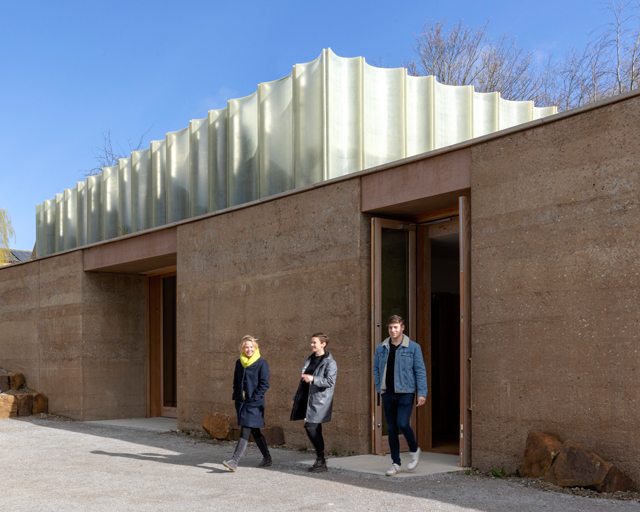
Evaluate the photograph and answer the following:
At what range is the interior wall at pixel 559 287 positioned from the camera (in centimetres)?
706

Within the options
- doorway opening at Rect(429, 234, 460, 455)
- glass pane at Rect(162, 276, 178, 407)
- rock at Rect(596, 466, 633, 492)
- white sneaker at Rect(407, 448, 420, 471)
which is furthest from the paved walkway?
glass pane at Rect(162, 276, 178, 407)

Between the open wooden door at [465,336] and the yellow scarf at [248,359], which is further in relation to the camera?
the yellow scarf at [248,359]

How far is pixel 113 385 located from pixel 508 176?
11.8 m

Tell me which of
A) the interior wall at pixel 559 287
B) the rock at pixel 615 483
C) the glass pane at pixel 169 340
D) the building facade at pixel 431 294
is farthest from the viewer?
the glass pane at pixel 169 340

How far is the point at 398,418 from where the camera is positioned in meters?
8.39

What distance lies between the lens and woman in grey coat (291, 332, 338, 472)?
8.49 m

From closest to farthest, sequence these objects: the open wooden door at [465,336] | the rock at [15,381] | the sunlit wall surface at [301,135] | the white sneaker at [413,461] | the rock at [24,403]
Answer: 1. the white sneaker at [413,461]
2. the open wooden door at [465,336]
3. the sunlit wall surface at [301,135]
4. the rock at [24,403]
5. the rock at [15,381]

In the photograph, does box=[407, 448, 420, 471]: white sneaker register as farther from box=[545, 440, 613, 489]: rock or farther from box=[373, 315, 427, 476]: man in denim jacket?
box=[545, 440, 613, 489]: rock

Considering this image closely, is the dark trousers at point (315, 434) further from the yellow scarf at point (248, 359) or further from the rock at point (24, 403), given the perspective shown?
the rock at point (24, 403)

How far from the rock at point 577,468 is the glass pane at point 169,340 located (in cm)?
1149

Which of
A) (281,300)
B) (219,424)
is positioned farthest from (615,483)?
(219,424)

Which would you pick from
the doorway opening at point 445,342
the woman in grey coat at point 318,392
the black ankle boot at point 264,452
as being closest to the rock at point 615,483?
the woman in grey coat at point 318,392

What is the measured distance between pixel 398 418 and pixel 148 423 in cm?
900

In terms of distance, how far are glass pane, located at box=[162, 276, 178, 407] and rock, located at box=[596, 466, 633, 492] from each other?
11962 millimetres
